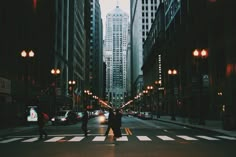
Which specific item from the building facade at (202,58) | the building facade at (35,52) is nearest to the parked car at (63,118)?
the building facade at (35,52)

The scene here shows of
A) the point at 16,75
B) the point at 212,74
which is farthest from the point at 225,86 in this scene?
the point at 16,75

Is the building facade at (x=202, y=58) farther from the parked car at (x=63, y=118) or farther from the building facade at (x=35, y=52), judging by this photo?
the building facade at (x=35, y=52)

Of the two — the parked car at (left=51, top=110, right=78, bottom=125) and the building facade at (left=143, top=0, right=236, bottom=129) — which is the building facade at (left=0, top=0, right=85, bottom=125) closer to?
the parked car at (left=51, top=110, right=78, bottom=125)

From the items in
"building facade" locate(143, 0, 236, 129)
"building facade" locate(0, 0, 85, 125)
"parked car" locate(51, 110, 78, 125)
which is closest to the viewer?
"parked car" locate(51, 110, 78, 125)

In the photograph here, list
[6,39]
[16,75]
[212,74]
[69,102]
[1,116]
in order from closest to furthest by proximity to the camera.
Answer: [1,116] < [6,39] < [16,75] < [212,74] < [69,102]

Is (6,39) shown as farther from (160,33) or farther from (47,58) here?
(160,33)

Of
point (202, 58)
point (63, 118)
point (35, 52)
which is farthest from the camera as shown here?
point (35, 52)

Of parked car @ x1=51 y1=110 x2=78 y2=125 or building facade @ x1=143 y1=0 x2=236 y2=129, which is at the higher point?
building facade @ x1=143 y1=0 x2=236 y2=129

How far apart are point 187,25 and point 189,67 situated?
322 inches

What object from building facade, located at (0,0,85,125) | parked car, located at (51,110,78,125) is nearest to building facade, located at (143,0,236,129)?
parked car, located at (51,110,78,125)

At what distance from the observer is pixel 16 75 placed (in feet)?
144

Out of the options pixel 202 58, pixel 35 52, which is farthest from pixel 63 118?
pixel 202 58

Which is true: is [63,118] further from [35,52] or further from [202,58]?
[202,58]

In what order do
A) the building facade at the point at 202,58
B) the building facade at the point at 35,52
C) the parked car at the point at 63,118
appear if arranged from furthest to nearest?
the building facade at the point at 202,58 < the building facade at the point at 35,52 < the parked car at the point at 63,118
